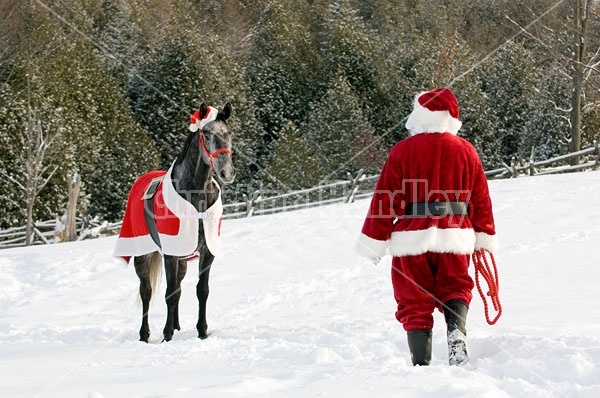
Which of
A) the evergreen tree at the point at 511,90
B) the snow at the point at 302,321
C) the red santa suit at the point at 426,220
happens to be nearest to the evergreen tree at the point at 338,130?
the evergreen tree at the point at 511,90

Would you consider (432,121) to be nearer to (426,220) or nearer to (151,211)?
(426,220)

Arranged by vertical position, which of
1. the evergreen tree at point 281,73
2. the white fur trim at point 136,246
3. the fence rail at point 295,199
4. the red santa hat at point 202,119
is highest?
the evergreen tree at point 281,73

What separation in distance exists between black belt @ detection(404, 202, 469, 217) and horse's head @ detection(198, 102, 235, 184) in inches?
82.0

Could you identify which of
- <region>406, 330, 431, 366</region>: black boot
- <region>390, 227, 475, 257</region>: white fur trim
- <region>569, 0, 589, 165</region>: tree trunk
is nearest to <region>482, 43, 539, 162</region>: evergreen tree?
<region>569, 0, 589, 165</region>: tree trunk

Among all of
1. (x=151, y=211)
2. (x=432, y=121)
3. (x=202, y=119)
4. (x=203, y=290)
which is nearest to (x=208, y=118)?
(x=202, y=119)

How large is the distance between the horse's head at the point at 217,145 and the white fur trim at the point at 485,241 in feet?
7.48

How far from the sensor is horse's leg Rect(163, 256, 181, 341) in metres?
6.42

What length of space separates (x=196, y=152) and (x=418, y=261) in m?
2.79

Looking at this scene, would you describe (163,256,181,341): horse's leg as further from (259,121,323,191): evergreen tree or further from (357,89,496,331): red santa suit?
(259,121,323,191): evergreen tree

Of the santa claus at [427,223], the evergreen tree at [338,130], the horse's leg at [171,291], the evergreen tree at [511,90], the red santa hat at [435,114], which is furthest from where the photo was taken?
the evergreen tree at [511,90]

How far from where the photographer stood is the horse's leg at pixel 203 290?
6.37 metres

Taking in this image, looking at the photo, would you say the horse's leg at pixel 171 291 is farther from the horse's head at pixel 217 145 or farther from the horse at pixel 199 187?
the horse's head at pixel 217 145

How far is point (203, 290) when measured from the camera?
21.7 feet

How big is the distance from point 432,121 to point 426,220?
0.59 metres
